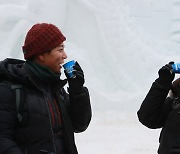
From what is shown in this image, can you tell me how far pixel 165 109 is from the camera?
2160mm

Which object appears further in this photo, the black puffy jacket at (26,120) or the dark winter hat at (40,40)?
the dark winter hat at (40,40)

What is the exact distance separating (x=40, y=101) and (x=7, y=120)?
0.18m

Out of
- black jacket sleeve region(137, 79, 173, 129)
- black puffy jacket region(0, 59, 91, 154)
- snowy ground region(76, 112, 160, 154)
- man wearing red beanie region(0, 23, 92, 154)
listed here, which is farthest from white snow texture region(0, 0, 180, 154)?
black puffy jacket region(0, 59, 91, 154)

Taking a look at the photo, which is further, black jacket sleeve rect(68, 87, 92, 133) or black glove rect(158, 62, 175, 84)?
black glove rect(158, 62, 175, 84)

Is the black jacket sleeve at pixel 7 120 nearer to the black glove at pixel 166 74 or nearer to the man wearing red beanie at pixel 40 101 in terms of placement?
the man wearing red beanie at pixel 40 101

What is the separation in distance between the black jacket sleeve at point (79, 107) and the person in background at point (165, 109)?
0.35 meters

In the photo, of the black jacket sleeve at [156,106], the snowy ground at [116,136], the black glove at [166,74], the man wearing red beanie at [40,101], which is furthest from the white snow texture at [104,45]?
the man wearing red beanie at [40,101]

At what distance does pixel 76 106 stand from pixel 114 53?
23.3 ft

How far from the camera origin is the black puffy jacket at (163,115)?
2.00 m

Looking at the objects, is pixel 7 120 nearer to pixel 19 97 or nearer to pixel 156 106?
pixel 19 97

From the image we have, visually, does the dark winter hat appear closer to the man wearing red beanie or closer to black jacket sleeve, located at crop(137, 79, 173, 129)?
the man wearing red beanie

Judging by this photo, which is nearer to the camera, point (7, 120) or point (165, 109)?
point (7, 120)

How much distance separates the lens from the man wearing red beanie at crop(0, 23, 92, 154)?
1.75 m

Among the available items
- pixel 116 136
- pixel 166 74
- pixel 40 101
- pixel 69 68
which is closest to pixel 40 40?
pixel 69 68
